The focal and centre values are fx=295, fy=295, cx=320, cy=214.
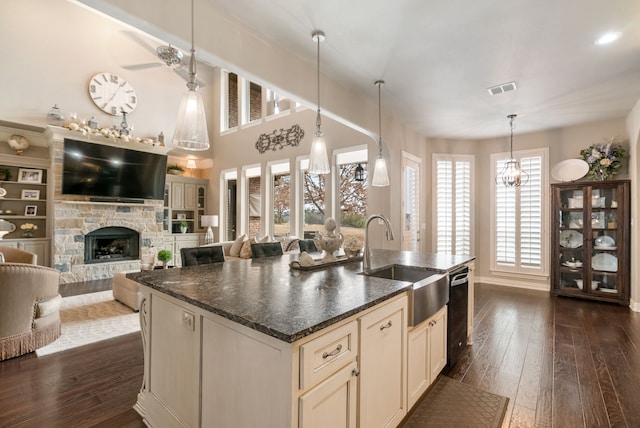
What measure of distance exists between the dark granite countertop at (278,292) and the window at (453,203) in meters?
3.43

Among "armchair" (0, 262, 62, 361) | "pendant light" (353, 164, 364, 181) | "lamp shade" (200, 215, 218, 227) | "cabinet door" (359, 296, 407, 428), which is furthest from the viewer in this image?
"lamp shade" (200, 215, 218, 227)

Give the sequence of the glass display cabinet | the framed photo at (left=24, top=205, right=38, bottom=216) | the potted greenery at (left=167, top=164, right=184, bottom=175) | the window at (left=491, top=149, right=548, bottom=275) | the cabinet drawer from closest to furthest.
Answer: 1. the cabinet drawer
2. the glass display cabinet
3. the window at (left=491, top=149, right=548, bottom=275)
4. the framed photo at (left=24, top=205, right=38, bottom=216)
5. the potted greenery at (left=167, top=164, right=184, bottom=175)

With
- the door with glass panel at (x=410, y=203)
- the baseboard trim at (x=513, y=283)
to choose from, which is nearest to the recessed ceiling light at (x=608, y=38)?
the door with glass panel at (x=410, y=203)

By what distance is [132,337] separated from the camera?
321 centimetres

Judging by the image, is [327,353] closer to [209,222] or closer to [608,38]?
[608,38]

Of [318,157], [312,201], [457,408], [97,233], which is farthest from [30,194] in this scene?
[457,408]

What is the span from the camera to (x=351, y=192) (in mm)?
5785

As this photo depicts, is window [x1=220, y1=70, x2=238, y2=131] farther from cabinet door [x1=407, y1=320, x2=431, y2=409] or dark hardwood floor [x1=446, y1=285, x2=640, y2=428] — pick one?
cabinet door [x1=407, y1=320, x2=431, y2=409]

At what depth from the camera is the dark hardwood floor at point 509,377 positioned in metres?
1.95

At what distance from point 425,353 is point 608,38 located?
9.98ft

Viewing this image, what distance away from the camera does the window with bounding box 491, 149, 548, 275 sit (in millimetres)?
5227

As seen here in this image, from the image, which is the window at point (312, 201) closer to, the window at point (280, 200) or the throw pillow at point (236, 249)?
the window at point (280, 200)

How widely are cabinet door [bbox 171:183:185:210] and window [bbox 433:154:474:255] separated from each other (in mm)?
6685

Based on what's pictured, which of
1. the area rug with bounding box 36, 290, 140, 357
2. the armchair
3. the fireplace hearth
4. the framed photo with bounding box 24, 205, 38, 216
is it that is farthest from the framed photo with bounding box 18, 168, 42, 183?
the armchair
